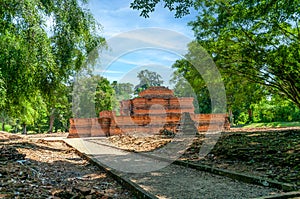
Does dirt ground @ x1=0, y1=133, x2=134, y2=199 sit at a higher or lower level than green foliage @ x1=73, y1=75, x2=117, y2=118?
lower

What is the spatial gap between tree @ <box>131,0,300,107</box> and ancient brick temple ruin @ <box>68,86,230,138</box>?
9.41 m

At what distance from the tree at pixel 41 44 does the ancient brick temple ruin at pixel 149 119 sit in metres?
9.38

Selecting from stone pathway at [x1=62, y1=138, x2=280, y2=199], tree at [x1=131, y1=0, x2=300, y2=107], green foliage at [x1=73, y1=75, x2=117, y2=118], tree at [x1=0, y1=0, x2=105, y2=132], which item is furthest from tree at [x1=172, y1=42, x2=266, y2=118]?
green foliage at [x1=73, y1=75, x2=117, y2=118]

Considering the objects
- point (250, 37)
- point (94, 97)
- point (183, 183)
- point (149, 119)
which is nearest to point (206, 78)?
point (250, 37)

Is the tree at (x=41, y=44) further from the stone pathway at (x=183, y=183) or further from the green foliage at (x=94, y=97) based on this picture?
the green foliage at (x=94, y=97)

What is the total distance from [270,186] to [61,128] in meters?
50.2

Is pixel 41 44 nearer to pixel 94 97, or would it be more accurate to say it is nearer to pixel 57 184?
pixel 57 184

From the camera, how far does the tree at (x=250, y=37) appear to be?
9.43 m

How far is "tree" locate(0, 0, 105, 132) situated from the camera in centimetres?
928

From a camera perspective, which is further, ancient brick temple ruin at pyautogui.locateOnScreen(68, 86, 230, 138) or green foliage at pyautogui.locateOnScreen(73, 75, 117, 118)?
green foliage at pyautogui.locateOnScreen(73, 75, 117, 118)

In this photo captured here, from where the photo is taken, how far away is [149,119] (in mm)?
23250

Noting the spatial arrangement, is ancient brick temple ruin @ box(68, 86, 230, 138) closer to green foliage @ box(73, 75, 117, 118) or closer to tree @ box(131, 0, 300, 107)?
tree @ box(131, 0, 300, 107)

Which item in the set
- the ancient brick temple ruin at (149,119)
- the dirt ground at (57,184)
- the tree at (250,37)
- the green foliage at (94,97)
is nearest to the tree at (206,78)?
the tree at (250,37)

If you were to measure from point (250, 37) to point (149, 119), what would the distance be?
41.5ft
